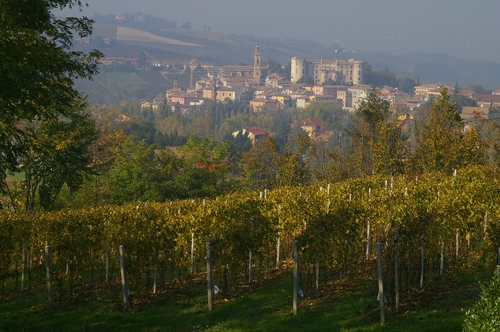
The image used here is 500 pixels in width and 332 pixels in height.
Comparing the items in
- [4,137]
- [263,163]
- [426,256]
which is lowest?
[263,163]

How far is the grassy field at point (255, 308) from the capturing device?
10.3 meters

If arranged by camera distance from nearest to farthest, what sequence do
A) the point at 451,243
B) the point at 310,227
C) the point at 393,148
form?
the point at 310,227
the point at 451,243
the point at 393,148

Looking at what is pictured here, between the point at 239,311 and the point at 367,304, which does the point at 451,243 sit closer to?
the point at 367,304

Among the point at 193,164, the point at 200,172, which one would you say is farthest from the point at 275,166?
the point at 193,164

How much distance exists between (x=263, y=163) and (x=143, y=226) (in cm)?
2379

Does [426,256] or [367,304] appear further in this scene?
[426,256]

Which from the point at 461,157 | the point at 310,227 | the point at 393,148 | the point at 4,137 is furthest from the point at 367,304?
the point at 393,148

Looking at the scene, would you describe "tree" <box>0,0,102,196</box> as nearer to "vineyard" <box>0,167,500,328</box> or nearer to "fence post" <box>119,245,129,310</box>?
"vineyard" <box>0,167,500,328</box>

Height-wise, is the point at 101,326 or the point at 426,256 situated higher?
the point at 426,256

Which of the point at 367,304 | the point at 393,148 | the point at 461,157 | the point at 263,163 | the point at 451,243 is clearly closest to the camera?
the point at 367,304

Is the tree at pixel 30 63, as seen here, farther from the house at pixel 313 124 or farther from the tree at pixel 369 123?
the house at pixel 313 124

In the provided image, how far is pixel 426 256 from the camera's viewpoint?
1202 cm

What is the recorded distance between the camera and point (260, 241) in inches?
513

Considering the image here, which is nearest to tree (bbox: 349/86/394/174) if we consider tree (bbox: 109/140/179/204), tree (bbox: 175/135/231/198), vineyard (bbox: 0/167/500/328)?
tree (bbox: 175/135/231/198)
